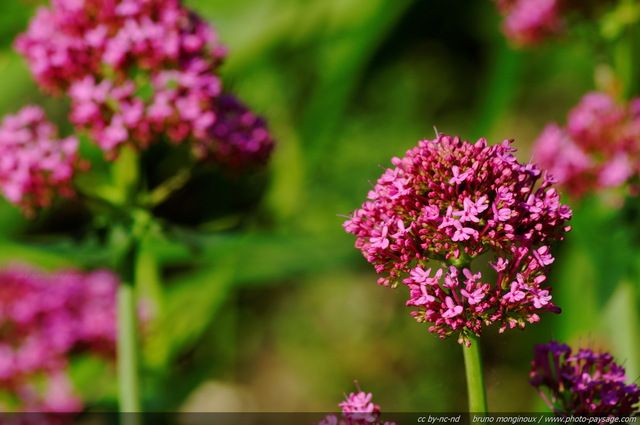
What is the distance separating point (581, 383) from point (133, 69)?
4.53ft

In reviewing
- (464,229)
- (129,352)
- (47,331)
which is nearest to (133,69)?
(129,352)

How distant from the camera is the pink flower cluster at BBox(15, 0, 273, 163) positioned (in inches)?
74.5

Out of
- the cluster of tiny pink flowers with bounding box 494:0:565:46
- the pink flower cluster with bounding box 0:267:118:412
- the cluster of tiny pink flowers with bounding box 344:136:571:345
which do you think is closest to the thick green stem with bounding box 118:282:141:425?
the pink flower cluster with bounding box 0:267:118:412

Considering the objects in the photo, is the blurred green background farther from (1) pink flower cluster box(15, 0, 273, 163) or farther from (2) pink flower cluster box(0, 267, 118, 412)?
(1) pink flower cluster box(15, 0, 273, 163)

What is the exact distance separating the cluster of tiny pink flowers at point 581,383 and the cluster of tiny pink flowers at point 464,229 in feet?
0.31

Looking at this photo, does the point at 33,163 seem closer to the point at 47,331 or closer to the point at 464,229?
the point at 47,331

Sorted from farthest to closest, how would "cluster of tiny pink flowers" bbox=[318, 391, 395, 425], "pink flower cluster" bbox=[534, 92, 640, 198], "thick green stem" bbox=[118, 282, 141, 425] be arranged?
1. "pink flower cluster" bbox=[534, 92, 640, 198]
2. "thick green stem" bbox=[118, 282, 141, 425]
3. "cluster of tiny pink flowers" bbox=[318, 391, 395, 425]

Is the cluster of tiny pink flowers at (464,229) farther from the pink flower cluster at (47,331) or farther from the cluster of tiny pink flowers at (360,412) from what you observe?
the pink flower cluster at (47,331)

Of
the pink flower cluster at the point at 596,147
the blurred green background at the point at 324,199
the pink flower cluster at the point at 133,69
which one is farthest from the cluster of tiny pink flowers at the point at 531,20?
the pink flower cluster at the point at 133,69

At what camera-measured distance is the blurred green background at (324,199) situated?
3117 millimetres

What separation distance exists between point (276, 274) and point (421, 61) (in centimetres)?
206

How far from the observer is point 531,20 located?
2.69m

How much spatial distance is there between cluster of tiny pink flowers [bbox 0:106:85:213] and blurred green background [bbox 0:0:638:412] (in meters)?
0.90

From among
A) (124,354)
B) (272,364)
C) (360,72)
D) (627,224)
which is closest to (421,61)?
(360,72)
